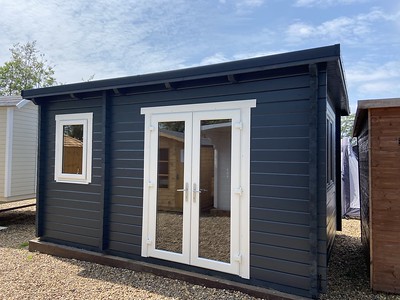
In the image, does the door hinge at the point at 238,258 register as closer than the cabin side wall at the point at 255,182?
No

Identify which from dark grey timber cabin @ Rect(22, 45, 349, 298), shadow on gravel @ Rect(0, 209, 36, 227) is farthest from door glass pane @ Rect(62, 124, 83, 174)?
shadow on gravel @ Rect(0, 209, 36, 227)

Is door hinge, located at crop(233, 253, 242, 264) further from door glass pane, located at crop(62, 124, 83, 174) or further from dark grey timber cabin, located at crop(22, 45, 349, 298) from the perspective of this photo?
door glass pane, located at crop(62, 124, 83, 174)

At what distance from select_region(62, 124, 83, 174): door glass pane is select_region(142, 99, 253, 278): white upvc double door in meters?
1.26

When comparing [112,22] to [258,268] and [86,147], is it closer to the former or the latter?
[86,147]

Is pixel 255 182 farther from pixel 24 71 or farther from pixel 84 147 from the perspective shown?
pixel 24 71

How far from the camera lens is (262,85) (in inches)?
120

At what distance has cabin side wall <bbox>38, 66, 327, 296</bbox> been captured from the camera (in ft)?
9.23

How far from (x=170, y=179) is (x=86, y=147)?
4.91 ft

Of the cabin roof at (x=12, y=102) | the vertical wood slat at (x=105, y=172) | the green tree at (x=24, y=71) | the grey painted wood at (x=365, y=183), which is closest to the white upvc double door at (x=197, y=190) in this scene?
the vertical wood slat at (x=105, y=172)

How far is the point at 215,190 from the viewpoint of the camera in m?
3.22

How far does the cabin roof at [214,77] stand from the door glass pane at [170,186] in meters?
0.51

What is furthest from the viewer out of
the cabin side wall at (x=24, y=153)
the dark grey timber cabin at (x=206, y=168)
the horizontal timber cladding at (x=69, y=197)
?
the cabin side wall at (x=24, y=153)

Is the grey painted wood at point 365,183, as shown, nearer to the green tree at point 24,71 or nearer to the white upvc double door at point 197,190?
the white upvc double door at point 197,190

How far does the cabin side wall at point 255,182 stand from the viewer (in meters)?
2.81
